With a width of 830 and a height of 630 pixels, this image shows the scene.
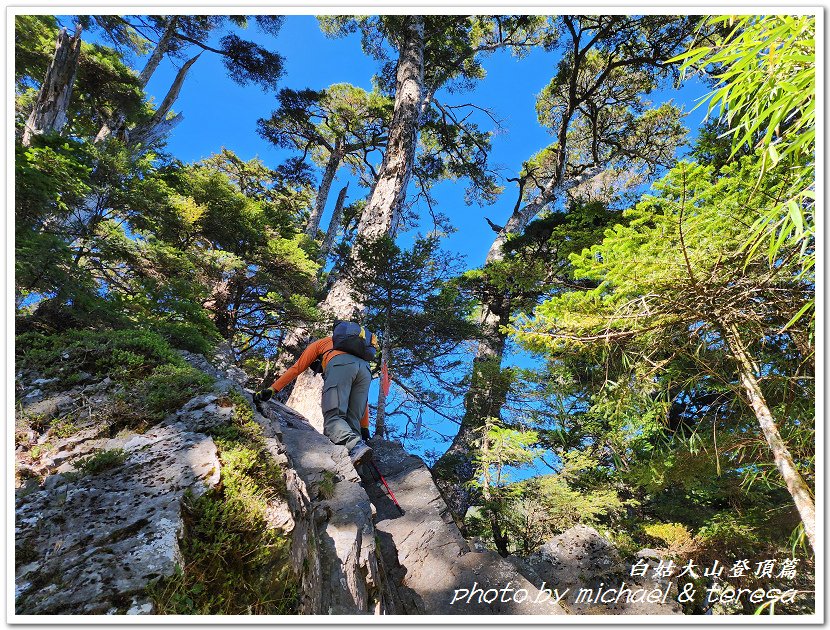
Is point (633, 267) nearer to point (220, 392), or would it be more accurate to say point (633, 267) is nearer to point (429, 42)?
point (220, 392)

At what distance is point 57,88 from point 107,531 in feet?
27.5

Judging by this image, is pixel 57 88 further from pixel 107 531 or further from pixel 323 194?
pixel 323 194

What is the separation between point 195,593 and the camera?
1.61 meters

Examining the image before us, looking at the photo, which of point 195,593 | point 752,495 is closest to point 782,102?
point 195,593

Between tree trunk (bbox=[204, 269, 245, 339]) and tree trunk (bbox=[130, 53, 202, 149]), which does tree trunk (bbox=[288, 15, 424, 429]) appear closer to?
tree trunk (bbox=[204, 269, 245, 339])

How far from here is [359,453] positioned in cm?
437

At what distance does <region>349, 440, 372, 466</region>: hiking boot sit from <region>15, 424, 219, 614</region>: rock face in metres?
2.29

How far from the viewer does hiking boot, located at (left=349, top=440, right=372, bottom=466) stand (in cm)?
431

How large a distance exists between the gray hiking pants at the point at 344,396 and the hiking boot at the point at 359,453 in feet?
0.26

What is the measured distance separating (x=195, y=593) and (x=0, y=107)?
348cm

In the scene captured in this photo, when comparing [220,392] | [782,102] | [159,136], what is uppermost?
[159,136]

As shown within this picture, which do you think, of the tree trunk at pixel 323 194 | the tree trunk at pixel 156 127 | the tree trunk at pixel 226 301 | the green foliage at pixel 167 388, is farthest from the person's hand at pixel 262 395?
the tree trunk at pixel 323 194

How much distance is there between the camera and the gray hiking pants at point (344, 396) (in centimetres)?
474

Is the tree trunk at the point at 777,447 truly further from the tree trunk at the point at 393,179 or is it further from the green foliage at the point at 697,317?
the tree trunk at the point at 393,179
